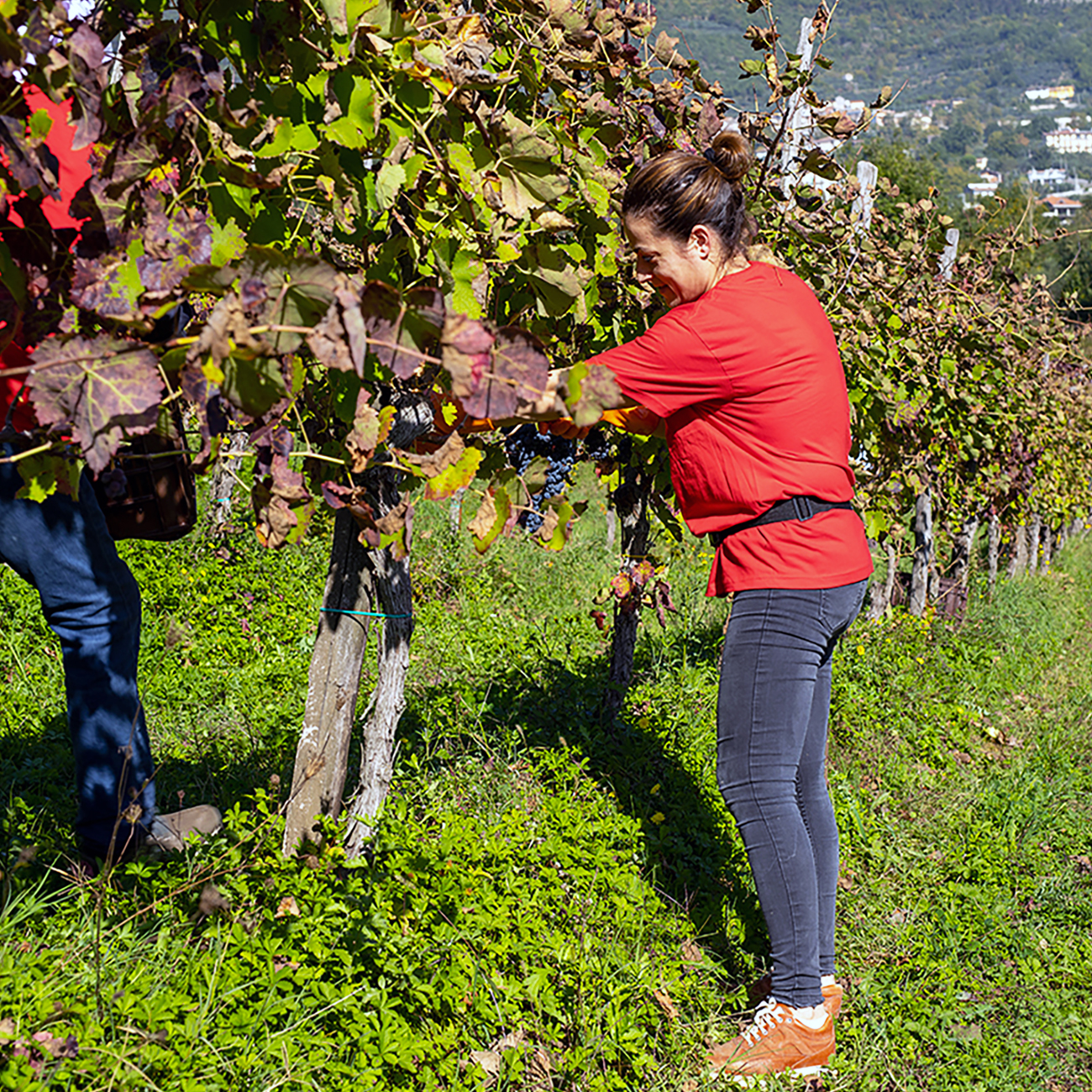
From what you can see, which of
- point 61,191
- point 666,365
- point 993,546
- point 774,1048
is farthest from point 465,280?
point 993,546

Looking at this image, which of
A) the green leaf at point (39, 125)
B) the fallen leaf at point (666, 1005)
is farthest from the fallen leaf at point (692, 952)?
the green leaf at point (39, 125)

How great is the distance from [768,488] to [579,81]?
1259mm

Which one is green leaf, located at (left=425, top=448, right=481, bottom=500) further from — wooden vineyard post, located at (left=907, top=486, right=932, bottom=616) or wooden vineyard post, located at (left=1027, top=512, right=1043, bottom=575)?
wooden vineyard post, located at (left=1027, top=512, right=1043, bottom=575)

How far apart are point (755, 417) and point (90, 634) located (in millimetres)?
1683

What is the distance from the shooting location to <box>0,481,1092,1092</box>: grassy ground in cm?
196

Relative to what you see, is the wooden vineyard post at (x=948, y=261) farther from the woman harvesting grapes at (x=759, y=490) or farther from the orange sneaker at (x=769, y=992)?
the orange sneaker at (x=769, y=992)

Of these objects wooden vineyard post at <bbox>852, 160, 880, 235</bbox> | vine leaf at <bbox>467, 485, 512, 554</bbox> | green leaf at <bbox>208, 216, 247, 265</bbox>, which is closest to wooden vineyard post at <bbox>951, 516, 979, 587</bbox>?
wooden vineyard post at <bbox>852, 160, 880, 235</bbox>

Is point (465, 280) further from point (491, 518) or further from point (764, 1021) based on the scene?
point (764, 1021)

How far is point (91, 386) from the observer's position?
1.13m

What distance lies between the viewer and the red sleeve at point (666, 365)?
7.11 ft

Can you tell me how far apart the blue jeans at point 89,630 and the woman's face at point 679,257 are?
146cm

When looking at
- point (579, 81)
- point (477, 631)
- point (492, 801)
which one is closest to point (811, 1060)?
point (492, 801)

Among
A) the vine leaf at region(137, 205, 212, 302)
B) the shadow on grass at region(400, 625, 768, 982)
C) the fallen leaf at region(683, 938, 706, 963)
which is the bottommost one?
the fallen leaf at region(683, 938, 706, 963)

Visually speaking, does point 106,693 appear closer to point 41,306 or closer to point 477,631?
point 41,306
